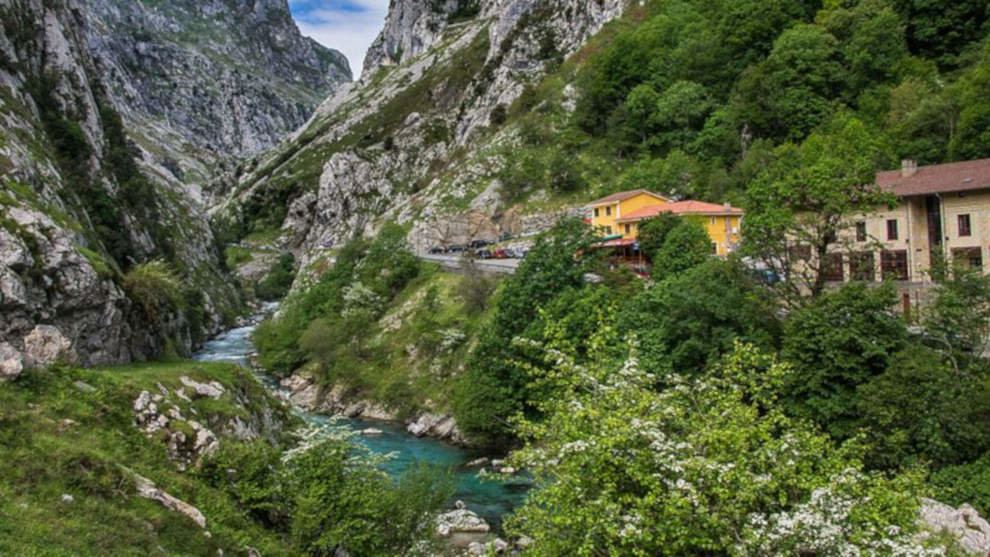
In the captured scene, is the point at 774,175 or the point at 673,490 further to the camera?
the point at 774,175

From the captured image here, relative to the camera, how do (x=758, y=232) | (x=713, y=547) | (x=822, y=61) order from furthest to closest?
(x=822, y=61) → (x=758, y=232) → (x=713, y=547)

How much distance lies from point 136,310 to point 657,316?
27824mm

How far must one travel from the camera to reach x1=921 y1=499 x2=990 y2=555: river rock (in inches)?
733

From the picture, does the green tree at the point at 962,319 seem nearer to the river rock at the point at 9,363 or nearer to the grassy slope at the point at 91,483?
the grassy slope at the point at 91,483

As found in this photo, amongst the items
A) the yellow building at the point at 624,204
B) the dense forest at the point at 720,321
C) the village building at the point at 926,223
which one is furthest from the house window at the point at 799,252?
A: the yellow building at the point at 624,204

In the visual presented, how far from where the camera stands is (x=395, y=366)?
168 feet

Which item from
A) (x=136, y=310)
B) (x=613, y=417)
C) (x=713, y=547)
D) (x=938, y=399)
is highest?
(x=136, y=310)

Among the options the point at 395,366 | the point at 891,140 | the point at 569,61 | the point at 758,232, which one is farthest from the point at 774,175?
the point at 569,61

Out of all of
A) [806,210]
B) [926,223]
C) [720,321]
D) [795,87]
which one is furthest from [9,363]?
[795,87]

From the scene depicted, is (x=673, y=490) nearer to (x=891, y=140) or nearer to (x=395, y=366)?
(x=395, y=366)

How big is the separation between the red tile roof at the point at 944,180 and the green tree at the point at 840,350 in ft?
37.8

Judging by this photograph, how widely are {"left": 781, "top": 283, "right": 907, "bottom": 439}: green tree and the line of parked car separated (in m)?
37.9

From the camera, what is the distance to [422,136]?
12369 centimetres

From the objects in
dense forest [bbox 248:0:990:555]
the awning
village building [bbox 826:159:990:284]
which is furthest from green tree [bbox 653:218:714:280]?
the awning
